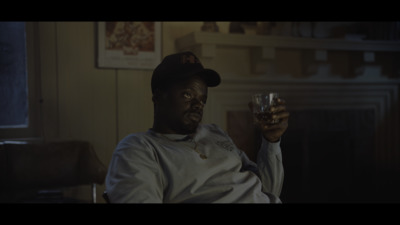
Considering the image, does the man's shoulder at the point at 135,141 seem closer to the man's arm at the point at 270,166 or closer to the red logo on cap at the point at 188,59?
the red logo on cap at the point at 188,59

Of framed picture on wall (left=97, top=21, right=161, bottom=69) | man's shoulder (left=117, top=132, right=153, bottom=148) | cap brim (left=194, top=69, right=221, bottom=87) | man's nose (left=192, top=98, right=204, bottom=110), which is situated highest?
framed picture on wall (left=97, top=21, right=161, bottom=69)

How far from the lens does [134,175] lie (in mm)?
1010

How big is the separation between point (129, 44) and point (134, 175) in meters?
1.88

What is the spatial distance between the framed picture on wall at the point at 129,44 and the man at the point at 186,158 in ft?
4.90

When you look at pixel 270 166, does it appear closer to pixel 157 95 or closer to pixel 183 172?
pixel 183 172

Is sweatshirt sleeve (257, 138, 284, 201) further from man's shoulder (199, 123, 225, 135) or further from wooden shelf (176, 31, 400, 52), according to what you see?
wooden shelf (176, 31, 400, 52)

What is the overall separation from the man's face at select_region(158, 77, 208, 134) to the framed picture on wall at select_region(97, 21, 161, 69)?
1.56 metres

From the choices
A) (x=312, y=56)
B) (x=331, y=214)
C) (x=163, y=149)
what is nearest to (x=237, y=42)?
(x=312, y=56)

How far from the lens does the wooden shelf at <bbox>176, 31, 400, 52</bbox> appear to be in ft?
8.92

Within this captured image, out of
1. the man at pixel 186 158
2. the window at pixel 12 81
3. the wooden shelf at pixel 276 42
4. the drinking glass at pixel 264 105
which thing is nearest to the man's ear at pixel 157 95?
the man at pixel 186 158

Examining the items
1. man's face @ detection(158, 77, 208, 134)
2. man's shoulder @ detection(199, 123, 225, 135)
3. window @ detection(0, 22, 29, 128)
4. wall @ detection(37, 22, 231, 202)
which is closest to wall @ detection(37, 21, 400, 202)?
wall @ detection(37, 22, 231, 202)

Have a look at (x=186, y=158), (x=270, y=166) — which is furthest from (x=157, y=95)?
(x=270, y=166)

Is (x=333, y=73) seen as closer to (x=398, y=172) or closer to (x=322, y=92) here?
(x=322, y=92)

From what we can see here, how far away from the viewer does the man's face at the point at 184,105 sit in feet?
4.02
